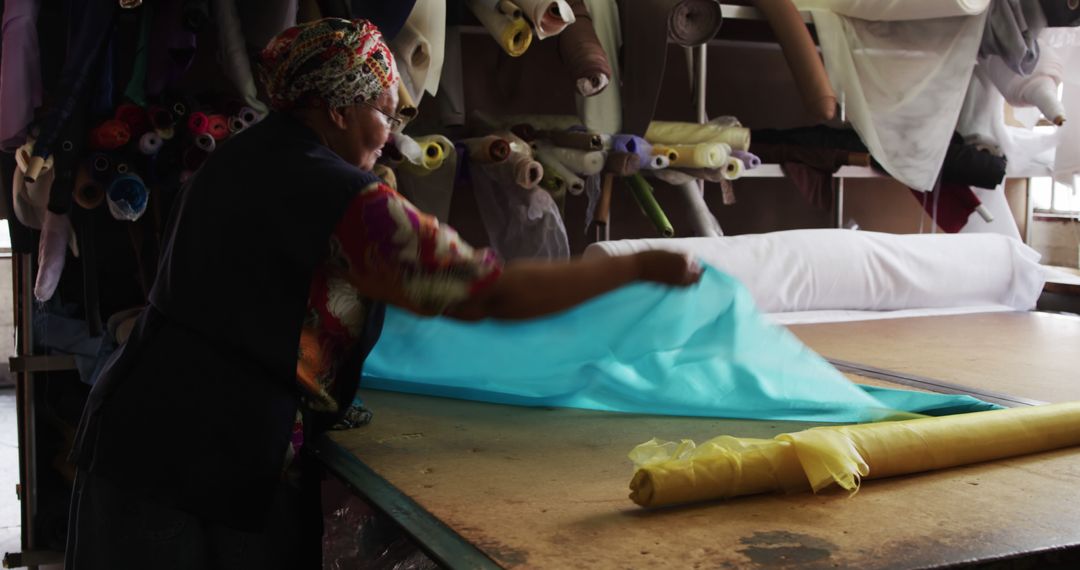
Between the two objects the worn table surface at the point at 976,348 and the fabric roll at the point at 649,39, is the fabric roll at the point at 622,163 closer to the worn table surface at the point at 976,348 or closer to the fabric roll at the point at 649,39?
the fabric roll at the point at 649,39

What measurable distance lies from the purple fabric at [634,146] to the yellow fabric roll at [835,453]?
1.60m

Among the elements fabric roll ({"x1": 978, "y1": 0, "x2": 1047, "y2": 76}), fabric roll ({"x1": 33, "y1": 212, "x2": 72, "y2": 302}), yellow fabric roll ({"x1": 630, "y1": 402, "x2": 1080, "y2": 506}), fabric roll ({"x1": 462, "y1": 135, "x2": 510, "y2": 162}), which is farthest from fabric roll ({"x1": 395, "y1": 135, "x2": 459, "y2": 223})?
fabric roll ({"x1": 978, "y1": 0, "x2": 1047, "y2": 76})

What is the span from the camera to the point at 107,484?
4.49 feet

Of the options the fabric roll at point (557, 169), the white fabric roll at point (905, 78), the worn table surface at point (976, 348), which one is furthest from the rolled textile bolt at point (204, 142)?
the white fabric roll at point (905, 78)

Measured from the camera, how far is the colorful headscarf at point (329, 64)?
1348 mm

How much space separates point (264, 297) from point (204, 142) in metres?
1.08

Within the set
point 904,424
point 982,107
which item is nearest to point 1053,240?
point 982,107

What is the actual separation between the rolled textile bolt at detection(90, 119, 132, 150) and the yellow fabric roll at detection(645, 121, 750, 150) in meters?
1.46

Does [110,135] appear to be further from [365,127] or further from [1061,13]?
[1061,13]

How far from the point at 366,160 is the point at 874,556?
2.80 ft

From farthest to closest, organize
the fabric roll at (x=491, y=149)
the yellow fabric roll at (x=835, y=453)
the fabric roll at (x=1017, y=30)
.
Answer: the fabric roll at (x=1017, y=30) < the fabric roll at (x=491, y=149) < the yellow fabric roll at (x=835, y=453)

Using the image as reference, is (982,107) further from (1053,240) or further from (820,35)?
(1053,240)

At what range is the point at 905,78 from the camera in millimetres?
3369

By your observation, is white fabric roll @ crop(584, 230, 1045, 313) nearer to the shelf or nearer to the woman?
the shelf
